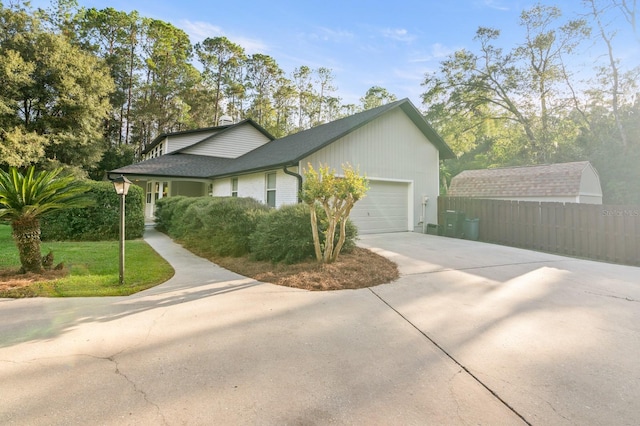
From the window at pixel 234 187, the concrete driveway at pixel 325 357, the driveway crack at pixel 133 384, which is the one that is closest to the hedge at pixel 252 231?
the concrete driveway at pixel 325 357

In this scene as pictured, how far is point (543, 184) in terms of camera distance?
44.2 feet

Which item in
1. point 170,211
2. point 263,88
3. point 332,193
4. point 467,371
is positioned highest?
point 263,88

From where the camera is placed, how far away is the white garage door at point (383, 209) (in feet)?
38.4

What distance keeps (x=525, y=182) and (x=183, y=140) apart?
20115mm

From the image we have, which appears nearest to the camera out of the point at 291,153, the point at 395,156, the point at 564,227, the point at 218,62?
the point at 564,227

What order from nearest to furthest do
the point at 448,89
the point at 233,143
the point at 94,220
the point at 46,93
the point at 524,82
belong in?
the point at 94,220 < the point at 46,93 < the point at 233,143 < the point at 524,82 < the point at 448,89

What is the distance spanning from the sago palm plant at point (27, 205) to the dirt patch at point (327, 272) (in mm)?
3292

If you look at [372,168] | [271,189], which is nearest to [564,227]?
A: [372,168]

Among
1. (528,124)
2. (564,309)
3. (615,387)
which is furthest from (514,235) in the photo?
(528,124)

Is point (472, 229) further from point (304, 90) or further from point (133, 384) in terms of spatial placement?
point (304, 90)

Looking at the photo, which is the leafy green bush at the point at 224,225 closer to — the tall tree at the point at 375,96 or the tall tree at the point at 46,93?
the tall tree at the point at 46,93

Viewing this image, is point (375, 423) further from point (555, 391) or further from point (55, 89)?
point (55, 89)

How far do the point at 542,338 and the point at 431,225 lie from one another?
9.87 metres

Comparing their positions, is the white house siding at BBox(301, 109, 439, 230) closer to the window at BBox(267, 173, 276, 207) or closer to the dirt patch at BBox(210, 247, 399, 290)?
the window at BBox(267, 173, 276, 207)
